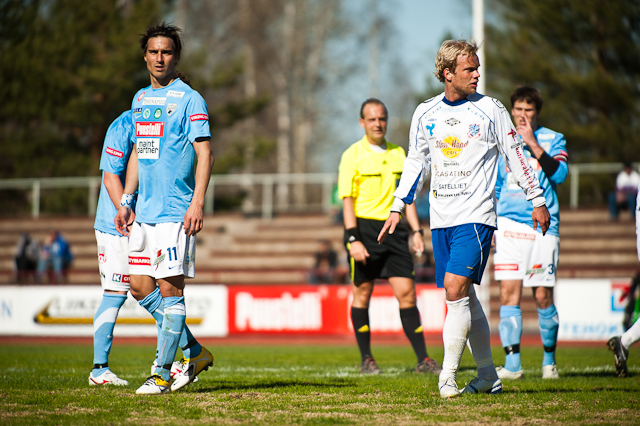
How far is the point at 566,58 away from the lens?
27.0 meters

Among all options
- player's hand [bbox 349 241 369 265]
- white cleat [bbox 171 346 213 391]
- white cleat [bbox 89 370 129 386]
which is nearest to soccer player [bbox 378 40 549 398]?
player's hand [bbox 349 241 369 265]

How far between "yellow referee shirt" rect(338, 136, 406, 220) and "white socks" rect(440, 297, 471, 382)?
2.43 meters

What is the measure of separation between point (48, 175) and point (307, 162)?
15.1 m

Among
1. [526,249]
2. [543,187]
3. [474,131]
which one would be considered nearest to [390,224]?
[474,131]

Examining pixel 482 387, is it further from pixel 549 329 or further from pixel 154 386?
pixel 154 386

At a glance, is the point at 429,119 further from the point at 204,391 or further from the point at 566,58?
the point at 566,58

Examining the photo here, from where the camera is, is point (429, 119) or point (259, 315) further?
point (259, 315)

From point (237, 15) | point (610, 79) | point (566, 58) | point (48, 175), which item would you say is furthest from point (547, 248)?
point (237, 15)

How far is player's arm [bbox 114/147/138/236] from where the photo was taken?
5.70 metres

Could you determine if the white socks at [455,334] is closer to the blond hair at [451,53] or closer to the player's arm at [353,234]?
the blond hair at [451,53]

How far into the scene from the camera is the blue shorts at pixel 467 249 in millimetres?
5102

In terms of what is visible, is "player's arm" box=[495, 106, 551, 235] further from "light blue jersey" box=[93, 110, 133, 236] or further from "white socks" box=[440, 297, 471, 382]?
"light blue jersey" box=[93, 110, 133, 236]

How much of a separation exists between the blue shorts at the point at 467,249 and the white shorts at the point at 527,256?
1730 mm

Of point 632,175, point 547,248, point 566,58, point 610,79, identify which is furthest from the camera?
point 566,58
